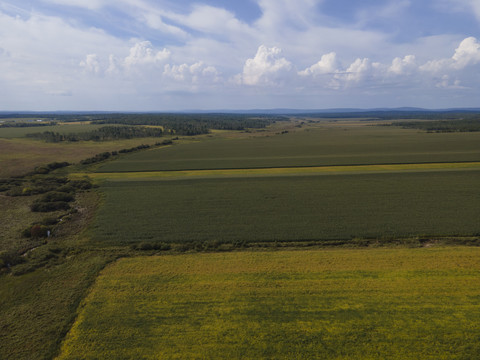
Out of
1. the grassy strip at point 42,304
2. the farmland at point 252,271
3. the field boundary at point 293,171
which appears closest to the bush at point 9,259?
the farmland at point 252,271

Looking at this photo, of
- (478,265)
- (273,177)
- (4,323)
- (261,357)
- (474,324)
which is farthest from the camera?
(273,177)

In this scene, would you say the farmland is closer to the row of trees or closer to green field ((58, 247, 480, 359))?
green field ((58, 247, 480, 359))

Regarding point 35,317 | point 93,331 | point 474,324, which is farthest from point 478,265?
point 35,317

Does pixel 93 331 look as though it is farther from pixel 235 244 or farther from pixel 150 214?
pixel 150 214

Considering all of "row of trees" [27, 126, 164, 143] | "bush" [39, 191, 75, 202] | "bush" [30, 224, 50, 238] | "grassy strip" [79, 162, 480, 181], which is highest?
"row of trees" [27, 126, 164, 143]

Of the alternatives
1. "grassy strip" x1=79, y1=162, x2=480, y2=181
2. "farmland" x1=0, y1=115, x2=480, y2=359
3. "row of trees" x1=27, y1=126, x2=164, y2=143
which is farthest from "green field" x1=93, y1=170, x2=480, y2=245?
"row of trees" x1=27, y1=126, x2=164, y2=143

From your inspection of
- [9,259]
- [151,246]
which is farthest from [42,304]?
[151,246]

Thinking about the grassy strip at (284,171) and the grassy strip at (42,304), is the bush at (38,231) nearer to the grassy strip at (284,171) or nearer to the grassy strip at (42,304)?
the grassy strip at (42,304)
